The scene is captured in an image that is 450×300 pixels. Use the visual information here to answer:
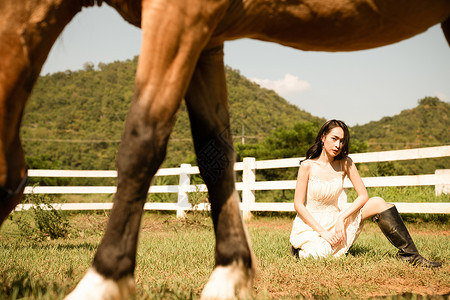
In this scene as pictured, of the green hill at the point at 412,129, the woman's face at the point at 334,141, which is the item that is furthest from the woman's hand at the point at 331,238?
the green hill at the point at 412,129

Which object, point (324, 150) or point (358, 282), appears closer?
point (358, 282)

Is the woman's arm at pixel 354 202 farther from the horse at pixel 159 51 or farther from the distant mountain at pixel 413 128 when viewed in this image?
the distant mountain at pixel 413 128

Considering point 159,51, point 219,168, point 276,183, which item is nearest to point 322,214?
point 219,168

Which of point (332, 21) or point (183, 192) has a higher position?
point (332, 21)

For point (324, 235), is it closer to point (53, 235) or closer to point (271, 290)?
point (271, 290)

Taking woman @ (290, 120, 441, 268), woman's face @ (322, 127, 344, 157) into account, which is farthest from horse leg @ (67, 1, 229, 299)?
woman's face @ (322, 127, 344, 157)

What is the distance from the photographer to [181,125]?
49.9 meters

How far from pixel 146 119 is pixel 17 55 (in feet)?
1.98

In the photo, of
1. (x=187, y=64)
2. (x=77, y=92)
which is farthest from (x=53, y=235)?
(x=77, y=92)

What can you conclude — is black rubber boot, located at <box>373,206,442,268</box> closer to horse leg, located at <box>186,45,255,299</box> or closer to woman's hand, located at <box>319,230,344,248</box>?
woman's hand, located at <box>319,230,344,248</box>

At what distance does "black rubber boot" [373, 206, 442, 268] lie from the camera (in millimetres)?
3729

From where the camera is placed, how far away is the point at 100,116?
55.3 m

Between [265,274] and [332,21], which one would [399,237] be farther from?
[332,21]

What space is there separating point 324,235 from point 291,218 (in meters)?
6.19
